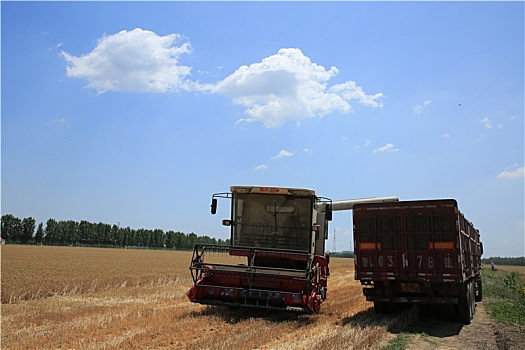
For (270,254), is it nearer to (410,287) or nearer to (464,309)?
(410,287)

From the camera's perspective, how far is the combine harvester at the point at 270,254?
10508 mm

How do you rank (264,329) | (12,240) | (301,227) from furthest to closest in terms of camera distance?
1. (12,240)
2. (301,227)
3. (264,329)

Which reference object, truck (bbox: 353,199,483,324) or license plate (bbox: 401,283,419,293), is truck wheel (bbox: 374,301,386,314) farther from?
license plate (bbox: 401,283,419,293)

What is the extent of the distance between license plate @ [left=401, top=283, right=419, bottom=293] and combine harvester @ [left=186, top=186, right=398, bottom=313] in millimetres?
2036

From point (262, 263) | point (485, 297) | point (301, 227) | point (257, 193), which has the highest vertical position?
point (257, 193)

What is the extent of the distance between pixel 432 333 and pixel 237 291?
4418mm

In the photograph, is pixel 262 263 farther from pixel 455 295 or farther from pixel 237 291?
pixel 455 295

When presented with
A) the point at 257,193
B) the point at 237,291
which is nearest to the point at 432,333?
the point at 237,291

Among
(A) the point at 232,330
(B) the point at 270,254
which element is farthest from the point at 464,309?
(A) the point at 232,330

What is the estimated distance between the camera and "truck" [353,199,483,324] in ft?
33.9

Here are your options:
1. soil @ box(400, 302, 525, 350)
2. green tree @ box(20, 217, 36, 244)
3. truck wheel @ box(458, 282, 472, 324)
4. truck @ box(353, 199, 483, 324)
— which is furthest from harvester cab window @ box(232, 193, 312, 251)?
green tree @ box(20, 217, 36, 244)

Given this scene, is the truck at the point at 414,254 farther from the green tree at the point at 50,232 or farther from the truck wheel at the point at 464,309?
the green tree at the point at 50,232

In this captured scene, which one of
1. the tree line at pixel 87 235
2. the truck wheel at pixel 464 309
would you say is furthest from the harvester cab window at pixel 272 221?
the tree line at pixel 87 235

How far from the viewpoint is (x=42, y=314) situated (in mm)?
11086
